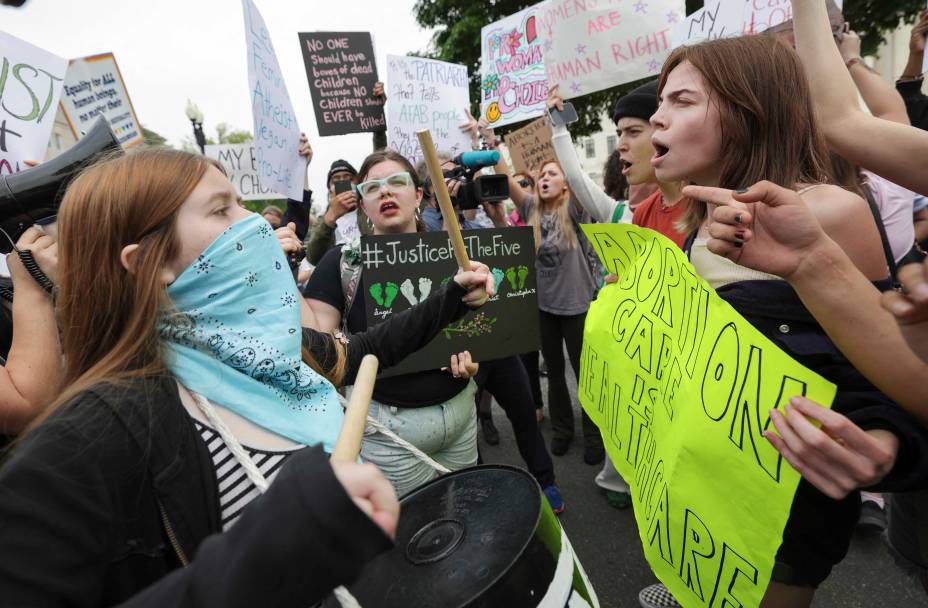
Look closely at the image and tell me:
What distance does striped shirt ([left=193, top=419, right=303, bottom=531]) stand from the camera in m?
0.86

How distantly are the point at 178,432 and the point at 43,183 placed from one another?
1.01 m

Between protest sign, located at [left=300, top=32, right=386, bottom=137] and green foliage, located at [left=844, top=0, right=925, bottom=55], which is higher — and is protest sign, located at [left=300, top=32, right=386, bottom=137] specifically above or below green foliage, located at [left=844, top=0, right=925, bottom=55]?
below

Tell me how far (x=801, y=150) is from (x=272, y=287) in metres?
1.32

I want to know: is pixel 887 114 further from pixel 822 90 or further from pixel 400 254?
pixel 400 254

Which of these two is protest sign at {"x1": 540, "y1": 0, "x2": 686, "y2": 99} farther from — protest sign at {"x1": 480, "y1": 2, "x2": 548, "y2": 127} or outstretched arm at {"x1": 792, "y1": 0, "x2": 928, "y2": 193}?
outstretched arm at {"x1": 792, "y1": 0, "x2": 928, "y2": 193}

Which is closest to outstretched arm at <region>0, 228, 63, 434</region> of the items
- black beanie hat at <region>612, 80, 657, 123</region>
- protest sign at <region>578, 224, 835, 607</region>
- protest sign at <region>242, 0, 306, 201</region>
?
protest sign at <region>578, 224, 835, 607</region>

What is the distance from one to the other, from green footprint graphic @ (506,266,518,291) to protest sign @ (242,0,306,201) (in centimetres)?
168

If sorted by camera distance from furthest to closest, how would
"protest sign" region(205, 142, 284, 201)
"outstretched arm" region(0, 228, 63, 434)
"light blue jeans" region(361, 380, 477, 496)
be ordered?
"protest sign" region(205, 142, 284, 201) < "light blue jeans" region(361, 380, 477, 496) < "outstretched arm" region(0, 228, 63, 434)

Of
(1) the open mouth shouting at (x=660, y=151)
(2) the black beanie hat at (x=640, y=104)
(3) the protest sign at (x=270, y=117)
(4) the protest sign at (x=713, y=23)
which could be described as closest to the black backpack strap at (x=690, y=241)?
(1) the open mouth shouting at (x=660, y=151)

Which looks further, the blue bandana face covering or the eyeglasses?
the eyeglasses

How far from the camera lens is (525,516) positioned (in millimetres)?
925

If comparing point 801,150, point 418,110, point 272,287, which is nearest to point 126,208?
point 272,287

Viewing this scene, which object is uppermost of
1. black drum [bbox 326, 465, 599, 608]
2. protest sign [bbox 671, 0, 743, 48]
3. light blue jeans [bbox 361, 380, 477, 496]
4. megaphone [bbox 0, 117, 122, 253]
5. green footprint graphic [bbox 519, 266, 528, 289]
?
protest sign [bbox 671, 0, 743, 48]

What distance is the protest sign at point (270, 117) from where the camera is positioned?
9.46ft
